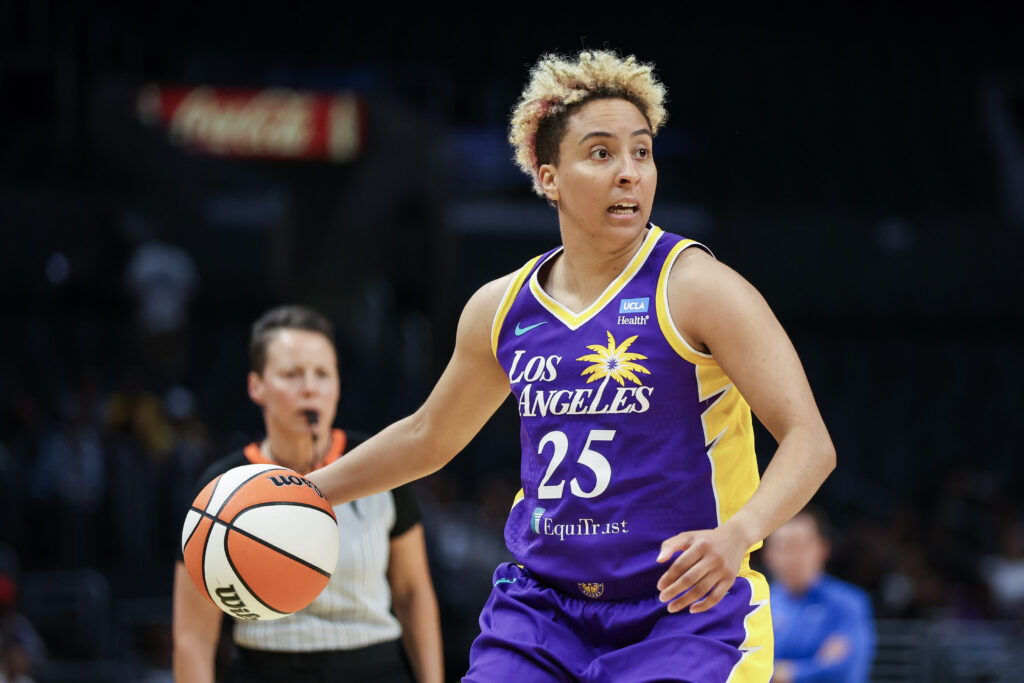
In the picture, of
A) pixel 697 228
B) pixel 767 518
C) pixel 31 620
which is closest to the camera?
pixel 767 518

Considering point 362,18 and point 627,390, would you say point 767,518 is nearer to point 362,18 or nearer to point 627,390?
point 627,390

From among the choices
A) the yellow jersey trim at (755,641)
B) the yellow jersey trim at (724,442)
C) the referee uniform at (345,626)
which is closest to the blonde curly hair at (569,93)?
the yellow jersey trim at (724,442)

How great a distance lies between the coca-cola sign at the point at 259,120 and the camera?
42.7 ft

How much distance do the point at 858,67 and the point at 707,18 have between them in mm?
2211

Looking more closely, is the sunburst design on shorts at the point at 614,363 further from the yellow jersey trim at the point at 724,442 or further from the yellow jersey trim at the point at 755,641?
the yellow jersey trim at the point at 755,641

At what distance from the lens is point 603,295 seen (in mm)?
2967

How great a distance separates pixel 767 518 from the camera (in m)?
2.51

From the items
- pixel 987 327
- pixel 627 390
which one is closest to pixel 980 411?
pixel 987 327

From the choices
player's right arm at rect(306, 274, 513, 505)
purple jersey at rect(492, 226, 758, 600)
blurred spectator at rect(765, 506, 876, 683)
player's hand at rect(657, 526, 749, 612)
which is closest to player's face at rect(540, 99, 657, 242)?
purple jersey at rect(492, 226, 758, 600)

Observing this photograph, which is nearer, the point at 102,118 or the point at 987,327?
the point at 102,118

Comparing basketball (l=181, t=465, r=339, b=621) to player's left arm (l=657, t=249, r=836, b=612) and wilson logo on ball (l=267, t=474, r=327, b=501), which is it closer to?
wilson logo on ball (l=267, t=474, r=327, b=501)

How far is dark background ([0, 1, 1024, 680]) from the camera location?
32.2ft

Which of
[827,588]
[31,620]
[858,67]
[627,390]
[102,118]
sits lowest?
[31,620]

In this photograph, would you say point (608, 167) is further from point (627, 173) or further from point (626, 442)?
point (626, 442)
